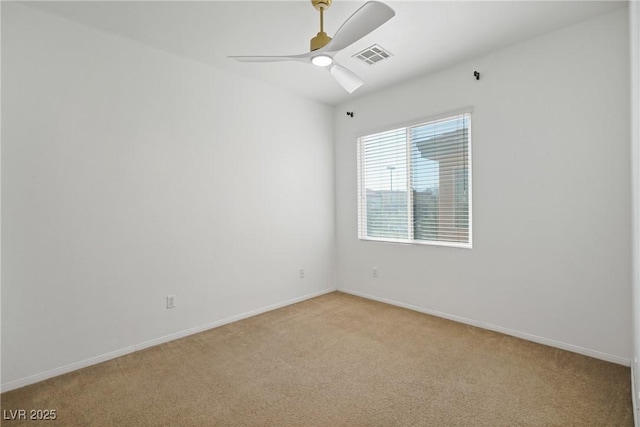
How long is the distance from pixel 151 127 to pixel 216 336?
82.0 inches

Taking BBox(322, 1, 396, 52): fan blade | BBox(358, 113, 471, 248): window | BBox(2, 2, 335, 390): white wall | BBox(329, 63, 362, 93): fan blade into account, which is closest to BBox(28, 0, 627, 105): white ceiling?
BBox(2, 2, 335, 390): white wall

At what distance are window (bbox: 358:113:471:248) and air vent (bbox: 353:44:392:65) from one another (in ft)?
3.12

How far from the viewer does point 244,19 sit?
8.15ft

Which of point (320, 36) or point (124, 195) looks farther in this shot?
point (124, 195)

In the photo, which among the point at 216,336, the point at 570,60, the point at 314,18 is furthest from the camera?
the point at 216,336

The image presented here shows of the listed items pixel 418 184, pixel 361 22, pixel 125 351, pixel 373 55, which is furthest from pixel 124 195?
pixel 418 184

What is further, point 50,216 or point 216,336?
point 216,336

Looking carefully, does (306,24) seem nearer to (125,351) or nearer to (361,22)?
(361,22)

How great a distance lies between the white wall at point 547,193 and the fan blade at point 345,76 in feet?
4.67

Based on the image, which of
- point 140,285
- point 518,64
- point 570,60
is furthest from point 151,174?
point 570,60

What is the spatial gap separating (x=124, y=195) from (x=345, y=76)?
2.13m

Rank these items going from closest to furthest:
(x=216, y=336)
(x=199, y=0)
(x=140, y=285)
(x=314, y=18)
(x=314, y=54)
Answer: (x=314, y=54)
(x=199, y=0)
(x=314, y=18)
(x=140, y=285)
(x=216, y=336)

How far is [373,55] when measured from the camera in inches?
120

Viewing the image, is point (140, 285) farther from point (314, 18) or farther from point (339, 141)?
point (339, 141)
